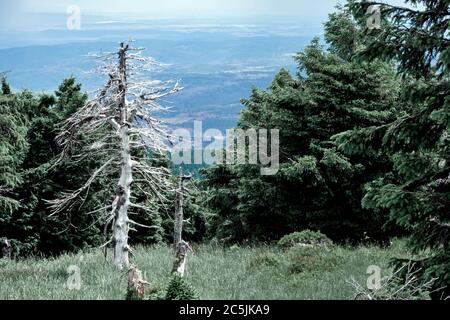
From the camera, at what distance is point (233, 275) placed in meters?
13.1

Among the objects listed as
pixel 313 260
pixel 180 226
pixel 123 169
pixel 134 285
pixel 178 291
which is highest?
pixel 123 169

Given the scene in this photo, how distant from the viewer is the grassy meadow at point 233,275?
10920 mm

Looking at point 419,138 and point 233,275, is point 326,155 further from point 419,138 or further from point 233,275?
point 419,138

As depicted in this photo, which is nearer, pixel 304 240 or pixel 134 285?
pixel 134 285

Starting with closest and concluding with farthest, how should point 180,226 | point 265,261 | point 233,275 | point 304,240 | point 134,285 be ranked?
point 134,285, point 233,275, point 265,261, point 304,240, point 180,226

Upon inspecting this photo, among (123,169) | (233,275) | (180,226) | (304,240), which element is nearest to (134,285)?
(233,275)

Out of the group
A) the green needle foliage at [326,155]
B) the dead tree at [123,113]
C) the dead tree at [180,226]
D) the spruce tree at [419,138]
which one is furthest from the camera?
the green needle foliage at [326,155]

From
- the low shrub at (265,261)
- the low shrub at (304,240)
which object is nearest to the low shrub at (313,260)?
the low shrub at (265,261)

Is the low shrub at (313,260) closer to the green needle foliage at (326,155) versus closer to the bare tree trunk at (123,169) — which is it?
the bare tree trunk at (123,169)

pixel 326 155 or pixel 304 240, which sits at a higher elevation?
pixel 326 155

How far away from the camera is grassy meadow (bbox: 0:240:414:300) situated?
10.9 metres

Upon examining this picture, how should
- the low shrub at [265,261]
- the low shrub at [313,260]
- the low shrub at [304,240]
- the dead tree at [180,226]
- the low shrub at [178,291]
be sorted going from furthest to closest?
the low shrub at [304,240] → the low shrub at [265,261] → the low shrub at [313,260] → the dead tree at [180,226] → the low shrub at [178,291]

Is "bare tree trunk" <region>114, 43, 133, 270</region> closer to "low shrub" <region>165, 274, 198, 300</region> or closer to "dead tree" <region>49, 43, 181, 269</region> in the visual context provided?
"dead tree" <region>49, 43, 181, 269</region>
